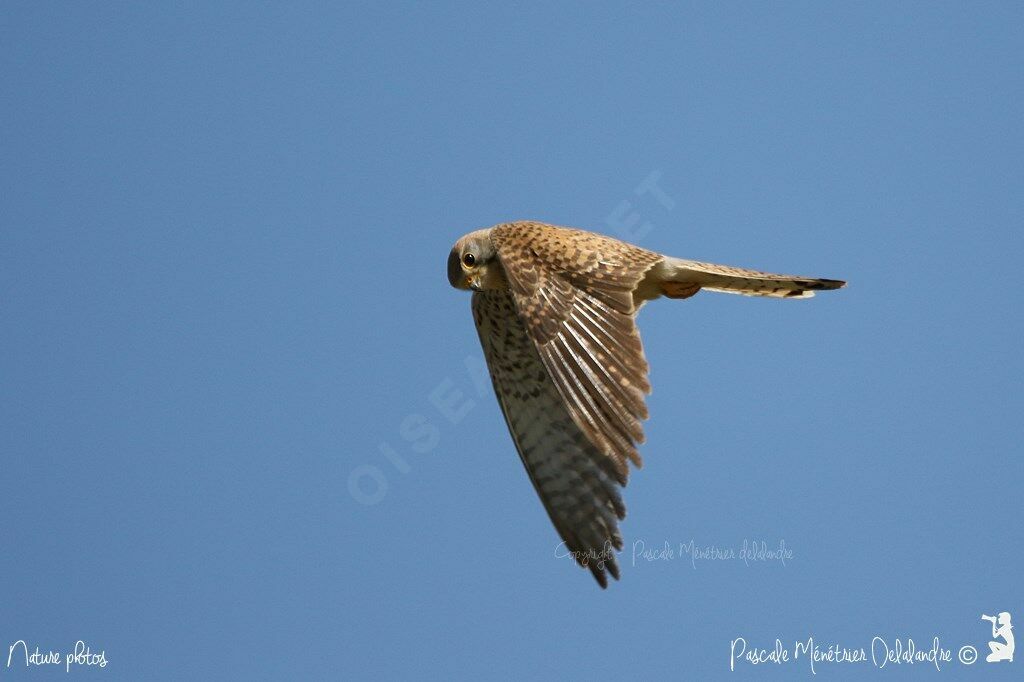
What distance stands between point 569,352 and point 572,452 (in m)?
2.67

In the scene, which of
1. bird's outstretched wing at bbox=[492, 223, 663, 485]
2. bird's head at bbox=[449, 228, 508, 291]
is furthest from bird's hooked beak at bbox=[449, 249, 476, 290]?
bird's outstretched wing at bbox=[492, 223, 663, 485]

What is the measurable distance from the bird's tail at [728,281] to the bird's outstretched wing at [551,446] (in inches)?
49.5

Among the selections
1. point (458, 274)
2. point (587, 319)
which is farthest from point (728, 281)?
point (458, 274)

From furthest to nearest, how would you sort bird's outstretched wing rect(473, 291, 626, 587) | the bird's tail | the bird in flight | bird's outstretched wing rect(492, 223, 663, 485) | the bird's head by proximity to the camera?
1. bird's outstretched wing rect(473, 291, 626, 587)
2. the bird's head
3. the bird's tail
4. the bird in flight
5. bird's outstretched wing rect(492, 223, 663, 485)

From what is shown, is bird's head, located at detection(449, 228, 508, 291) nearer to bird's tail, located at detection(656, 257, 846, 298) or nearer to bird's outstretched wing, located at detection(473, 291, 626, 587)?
bird's outstretched wing, located at detection(473, 291, 626, 587)

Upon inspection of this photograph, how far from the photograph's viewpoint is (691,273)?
11438 mm

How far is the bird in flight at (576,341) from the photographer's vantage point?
9695 mm

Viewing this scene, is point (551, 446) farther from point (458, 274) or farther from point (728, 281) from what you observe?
point (728, 281)

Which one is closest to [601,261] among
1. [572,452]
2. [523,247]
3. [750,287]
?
[523,247]

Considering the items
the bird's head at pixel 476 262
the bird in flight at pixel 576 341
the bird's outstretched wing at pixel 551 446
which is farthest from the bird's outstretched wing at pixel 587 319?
the bird's outstretched wing at pixel 551 446

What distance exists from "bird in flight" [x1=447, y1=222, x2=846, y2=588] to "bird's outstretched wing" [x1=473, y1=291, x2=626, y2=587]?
0.01 metres

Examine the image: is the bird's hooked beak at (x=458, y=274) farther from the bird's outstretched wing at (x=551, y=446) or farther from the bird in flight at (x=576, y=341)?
the bird's outstretched wing at (x=551, y=446)

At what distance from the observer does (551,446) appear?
1268cm

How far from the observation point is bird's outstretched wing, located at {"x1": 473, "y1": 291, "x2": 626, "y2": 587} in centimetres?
1204
